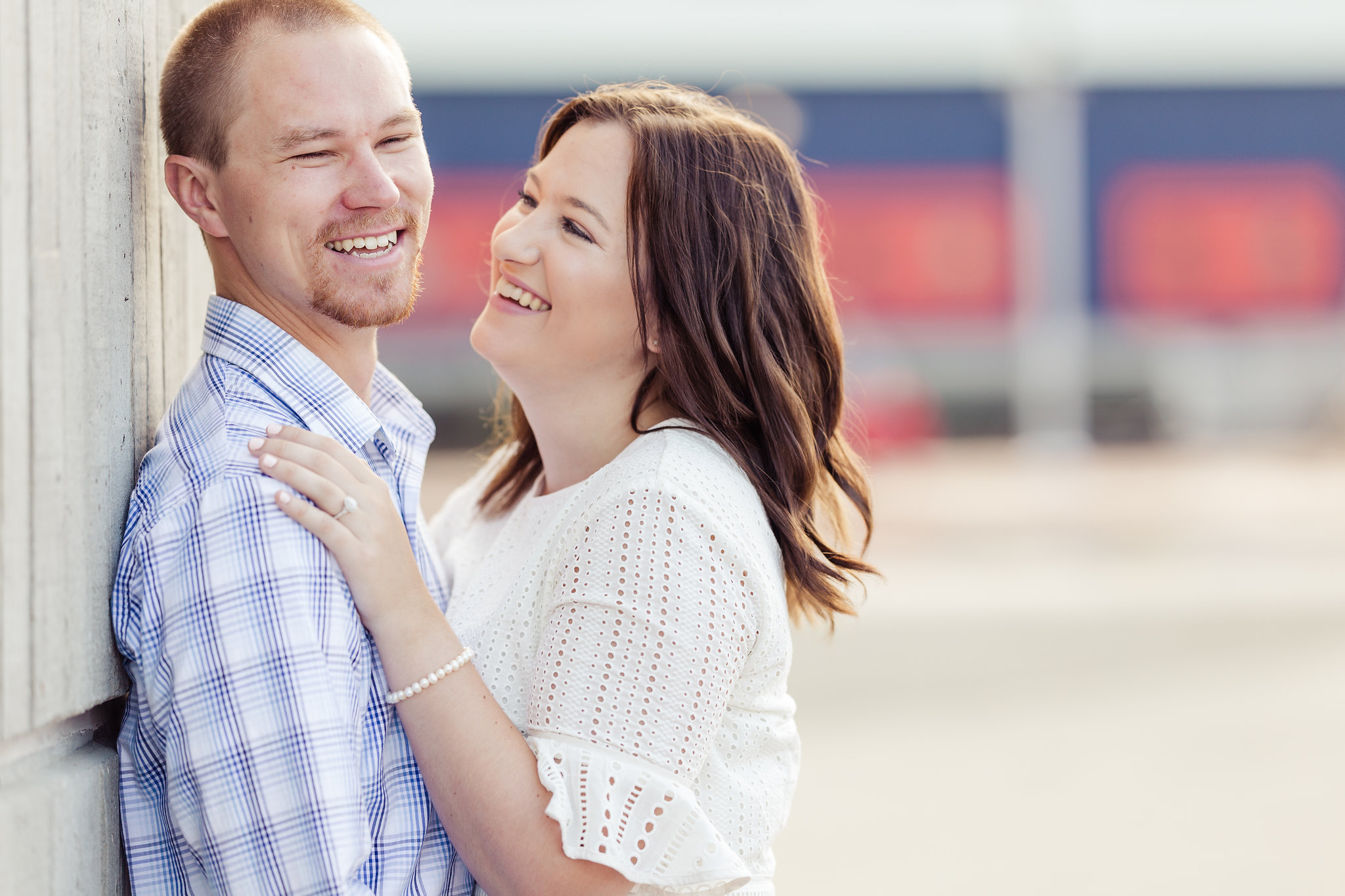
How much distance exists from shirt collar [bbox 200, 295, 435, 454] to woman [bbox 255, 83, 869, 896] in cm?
11

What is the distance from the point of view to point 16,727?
1281 mm

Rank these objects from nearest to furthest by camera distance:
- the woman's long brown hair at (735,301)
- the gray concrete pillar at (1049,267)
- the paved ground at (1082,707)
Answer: the woman's long brown hair at (735,301) < the paved ground at (1082,707) < the gray concrete pillar at (1049,267)

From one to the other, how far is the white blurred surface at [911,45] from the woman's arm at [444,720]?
988 cm

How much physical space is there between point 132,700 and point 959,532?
339 inches

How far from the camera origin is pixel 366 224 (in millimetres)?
1693

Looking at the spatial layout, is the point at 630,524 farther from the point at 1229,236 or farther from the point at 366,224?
the point at 1229,236

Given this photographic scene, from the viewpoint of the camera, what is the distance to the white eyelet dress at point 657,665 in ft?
5.05

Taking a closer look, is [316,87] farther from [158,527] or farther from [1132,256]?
[1132,256]

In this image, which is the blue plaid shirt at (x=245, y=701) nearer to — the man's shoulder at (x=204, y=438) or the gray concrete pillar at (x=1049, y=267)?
the man's shoulder at (x=204, y=438)

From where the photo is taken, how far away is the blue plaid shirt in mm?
1350

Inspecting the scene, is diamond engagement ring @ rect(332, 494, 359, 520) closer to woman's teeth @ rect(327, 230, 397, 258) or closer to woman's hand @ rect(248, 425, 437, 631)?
woman's hand @ rect(248, 425, 437, 631)

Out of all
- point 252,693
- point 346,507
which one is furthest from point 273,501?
point 252,693

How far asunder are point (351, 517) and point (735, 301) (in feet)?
2.47

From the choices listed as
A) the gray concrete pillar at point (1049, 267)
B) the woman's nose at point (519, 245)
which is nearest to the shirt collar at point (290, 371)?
the woman's nose at point (519, 245)
